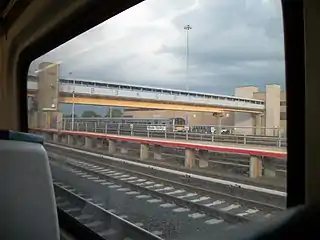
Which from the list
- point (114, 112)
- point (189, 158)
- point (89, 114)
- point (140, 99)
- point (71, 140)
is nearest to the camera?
point (189, 158)

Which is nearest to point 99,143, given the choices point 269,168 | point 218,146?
point 218,146

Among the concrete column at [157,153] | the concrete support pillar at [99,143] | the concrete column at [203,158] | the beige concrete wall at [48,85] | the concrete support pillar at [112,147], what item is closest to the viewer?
the concrete column at [203,158]

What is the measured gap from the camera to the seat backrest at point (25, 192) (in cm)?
147

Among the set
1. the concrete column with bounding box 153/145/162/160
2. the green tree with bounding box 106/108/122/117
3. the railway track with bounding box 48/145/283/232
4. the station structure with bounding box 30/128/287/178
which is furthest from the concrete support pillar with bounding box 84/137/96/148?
the concrete column with bounding box 153/145/162/160

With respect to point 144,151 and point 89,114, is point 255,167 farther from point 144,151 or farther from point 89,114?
point 89,114

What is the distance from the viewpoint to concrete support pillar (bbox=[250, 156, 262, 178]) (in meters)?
1.94

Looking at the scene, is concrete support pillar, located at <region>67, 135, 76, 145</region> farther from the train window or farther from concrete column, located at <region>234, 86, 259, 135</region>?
concrete column, located at <region>234, 86, 259, 135</region>

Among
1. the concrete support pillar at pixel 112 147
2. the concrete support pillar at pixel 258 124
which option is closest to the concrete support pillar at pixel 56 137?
the concrete support pillar at pixel 112 147

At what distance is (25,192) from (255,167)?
3.61ft

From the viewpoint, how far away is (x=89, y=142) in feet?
12.6

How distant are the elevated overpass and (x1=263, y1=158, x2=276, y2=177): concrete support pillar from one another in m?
0.24

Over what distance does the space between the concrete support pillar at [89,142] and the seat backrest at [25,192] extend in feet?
7.07

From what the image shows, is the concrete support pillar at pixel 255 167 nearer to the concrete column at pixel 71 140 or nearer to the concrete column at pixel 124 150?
the concrete column at pixel 124 150

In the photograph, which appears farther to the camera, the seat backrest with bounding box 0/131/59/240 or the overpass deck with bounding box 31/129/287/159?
the overpass deck with bounding box 31/129/287/159
